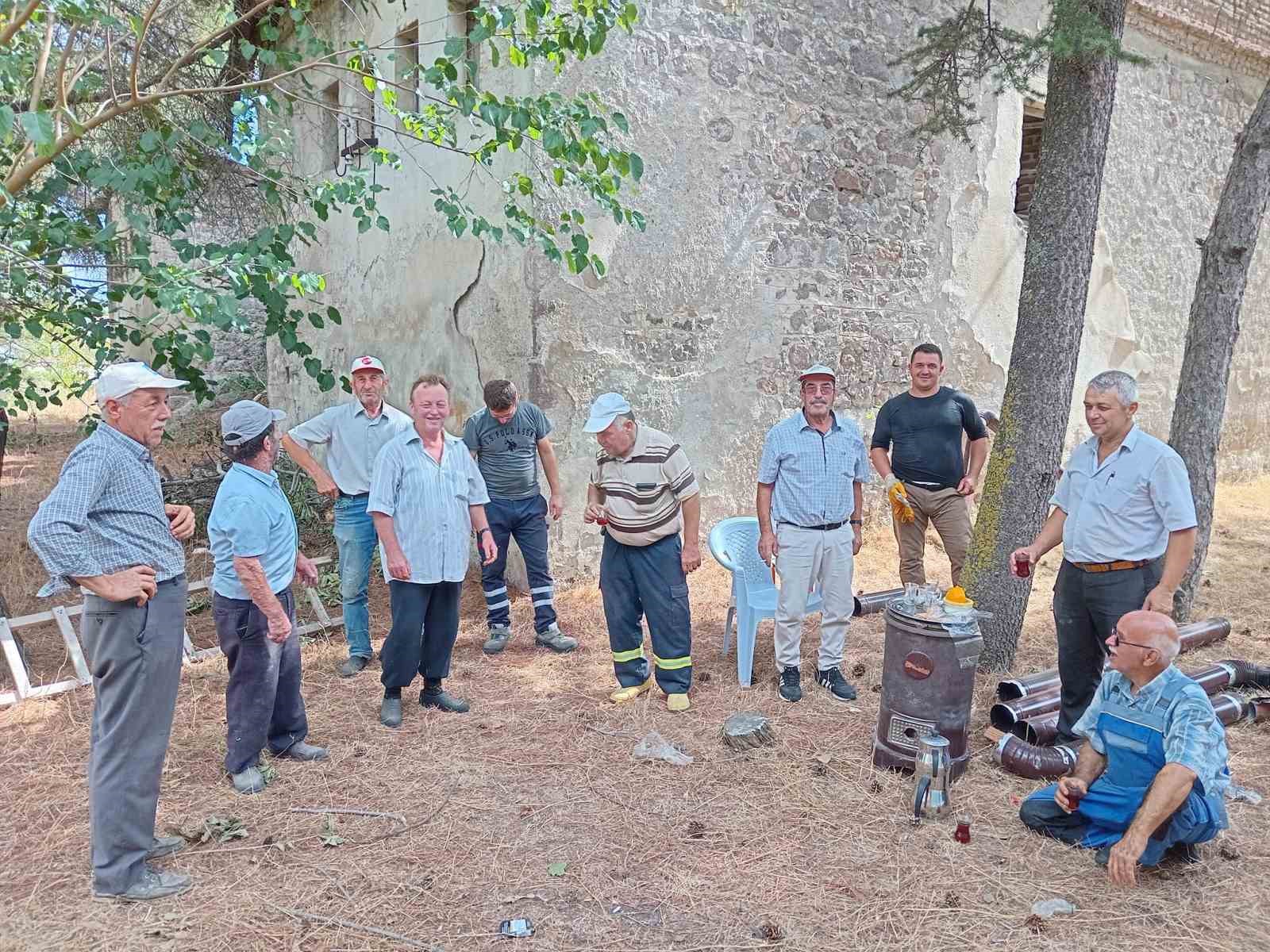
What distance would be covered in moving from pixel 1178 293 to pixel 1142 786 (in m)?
9.84

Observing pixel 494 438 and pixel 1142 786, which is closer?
pixel 1142 786

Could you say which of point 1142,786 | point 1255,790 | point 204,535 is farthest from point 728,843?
point 204,535

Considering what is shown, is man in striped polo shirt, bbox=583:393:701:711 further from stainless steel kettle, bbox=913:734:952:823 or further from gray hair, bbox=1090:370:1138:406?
gray hair, bbox=1090:370:1138:406

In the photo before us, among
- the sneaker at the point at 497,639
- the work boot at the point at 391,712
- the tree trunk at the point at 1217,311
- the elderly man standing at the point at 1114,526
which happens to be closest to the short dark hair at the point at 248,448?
the work boot at the point at 391,712

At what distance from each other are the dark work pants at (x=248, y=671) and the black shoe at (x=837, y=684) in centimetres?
287

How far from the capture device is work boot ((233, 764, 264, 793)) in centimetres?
386

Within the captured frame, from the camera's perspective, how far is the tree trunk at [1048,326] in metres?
5.10

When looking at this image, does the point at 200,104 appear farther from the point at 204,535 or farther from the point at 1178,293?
the point at 1178,293

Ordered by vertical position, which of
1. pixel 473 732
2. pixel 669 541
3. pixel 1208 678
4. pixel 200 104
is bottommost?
pixel 473 732

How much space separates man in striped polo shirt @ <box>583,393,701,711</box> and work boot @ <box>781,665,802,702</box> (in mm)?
537

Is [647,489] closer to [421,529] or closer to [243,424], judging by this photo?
[421,529]

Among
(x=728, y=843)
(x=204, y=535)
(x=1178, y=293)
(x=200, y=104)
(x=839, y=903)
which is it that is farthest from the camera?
(x=1178, y=293)

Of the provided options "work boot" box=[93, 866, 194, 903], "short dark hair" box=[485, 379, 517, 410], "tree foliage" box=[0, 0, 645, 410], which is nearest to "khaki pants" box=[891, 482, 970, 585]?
"tree foliage" box=[0, 0, 645, 410]

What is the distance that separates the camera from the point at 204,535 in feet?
26.0
